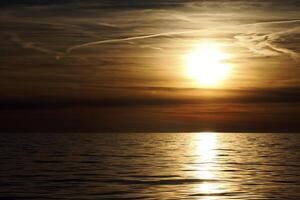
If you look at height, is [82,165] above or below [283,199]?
below

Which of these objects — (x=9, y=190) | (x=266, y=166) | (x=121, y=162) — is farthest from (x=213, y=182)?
(x=121, y=162)

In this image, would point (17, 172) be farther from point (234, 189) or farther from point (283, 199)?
point (283, 199)

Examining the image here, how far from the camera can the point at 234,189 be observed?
49719 millimetres

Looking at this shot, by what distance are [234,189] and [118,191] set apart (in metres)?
7.16

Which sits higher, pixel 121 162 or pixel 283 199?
pixel 283 199

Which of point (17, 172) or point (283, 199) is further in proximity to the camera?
point (17, 172)

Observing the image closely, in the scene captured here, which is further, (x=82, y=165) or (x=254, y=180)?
(x=82, y=165)

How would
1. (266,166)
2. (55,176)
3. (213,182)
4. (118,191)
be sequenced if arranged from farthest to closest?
(266,166), (55,176), (213,182), (118,191)

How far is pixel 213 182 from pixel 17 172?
16.5 meters

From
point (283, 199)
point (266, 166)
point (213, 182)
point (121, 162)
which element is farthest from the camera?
point (121, 162)

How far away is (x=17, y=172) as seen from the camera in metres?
62.8

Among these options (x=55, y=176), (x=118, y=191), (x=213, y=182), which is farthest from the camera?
(x=55, y=176)

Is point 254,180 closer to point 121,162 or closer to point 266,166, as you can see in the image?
point 266,166

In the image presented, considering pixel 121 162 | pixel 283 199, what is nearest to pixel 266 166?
pixel 121 162
